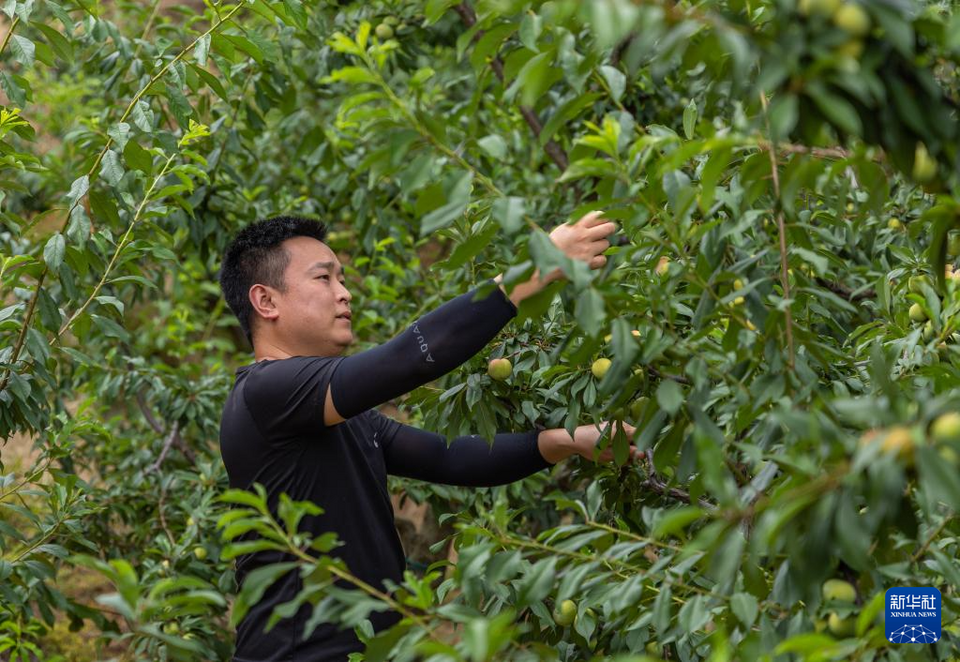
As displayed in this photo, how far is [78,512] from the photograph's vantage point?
3006mm

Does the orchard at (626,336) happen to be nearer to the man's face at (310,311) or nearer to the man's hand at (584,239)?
the man's hand at (584,239)

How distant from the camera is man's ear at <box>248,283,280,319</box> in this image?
271 cm

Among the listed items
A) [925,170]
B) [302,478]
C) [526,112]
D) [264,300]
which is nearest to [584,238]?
[925,170]

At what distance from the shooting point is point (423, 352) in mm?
2113

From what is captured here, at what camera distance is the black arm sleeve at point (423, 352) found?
2.06 meters

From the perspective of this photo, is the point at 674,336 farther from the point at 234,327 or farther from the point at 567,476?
the point at 234,327

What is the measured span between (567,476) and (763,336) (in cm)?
235

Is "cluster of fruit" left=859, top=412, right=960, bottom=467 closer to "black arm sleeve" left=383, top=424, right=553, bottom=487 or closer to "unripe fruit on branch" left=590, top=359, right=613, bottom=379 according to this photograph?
"unripe fruit on branch" left=590, top=359, right=613, bottom=379

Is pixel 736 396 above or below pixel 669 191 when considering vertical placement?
below

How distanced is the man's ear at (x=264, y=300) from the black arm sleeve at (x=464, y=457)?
42 cm

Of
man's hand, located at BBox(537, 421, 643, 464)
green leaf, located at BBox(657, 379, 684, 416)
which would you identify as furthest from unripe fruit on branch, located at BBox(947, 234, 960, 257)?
green leaf, located at BBox(657, 379, 684, 416)

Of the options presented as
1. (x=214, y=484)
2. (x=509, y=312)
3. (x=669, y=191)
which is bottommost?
(x=214, y=484)

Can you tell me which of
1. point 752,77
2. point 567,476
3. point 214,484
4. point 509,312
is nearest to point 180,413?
point 214,484

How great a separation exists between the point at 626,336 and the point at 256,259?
4.51 feet
